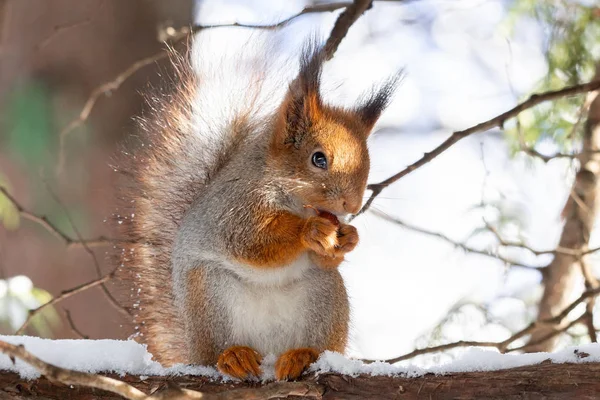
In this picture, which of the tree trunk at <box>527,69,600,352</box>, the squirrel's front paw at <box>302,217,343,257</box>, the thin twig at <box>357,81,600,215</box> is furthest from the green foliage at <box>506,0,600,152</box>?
the squirrel's front paw at <box>302,217,343,257</box>

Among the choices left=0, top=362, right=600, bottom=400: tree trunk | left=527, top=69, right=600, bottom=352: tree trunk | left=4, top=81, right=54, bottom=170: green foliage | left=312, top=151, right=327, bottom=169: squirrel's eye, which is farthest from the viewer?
left=4, top=81, right=54, bottom=170: green foliage

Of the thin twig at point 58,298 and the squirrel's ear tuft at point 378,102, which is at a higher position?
the squirrel's ear tuft at point 378,102

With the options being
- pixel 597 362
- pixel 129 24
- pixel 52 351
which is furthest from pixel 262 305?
pixel 129 24

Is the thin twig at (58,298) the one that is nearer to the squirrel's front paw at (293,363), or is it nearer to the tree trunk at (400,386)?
the tree trunk at (400,386)

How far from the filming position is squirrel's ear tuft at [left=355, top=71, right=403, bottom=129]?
212 cm

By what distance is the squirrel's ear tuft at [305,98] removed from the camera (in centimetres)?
193

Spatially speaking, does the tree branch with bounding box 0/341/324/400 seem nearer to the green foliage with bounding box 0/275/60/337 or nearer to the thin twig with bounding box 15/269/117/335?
the thin twig with bounding box 15/269/117/335

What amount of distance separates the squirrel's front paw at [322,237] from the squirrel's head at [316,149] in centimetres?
12

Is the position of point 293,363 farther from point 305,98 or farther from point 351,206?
point 305,98

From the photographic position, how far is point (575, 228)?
2.85m

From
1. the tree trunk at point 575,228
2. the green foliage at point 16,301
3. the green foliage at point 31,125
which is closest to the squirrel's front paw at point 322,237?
the green foliage at point 16,301

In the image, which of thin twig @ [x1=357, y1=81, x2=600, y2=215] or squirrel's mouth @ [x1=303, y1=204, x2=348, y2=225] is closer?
squirrel's mouth @ [x1=303, y1=204, x2=348, y2=225]

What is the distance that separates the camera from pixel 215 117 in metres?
2.09

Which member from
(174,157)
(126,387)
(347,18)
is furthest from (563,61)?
(126,387)
